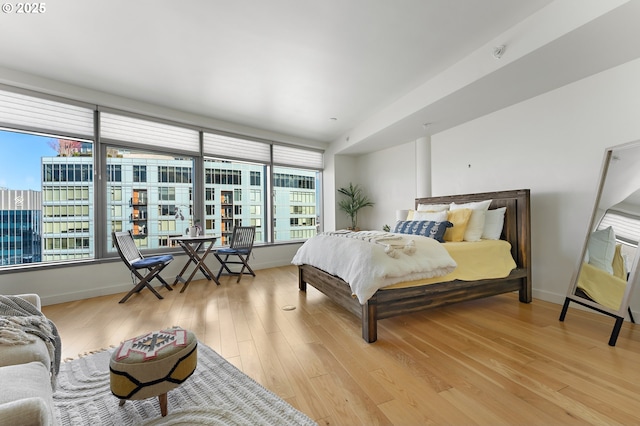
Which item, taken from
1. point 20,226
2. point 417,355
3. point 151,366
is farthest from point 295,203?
point 151,366

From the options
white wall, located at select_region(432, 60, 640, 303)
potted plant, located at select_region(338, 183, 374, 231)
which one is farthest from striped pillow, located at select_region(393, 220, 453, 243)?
potted plant, located at select_region(338, 183, 374, 231)

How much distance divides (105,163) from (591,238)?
5712 millimetres

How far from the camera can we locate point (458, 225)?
3.07 metres

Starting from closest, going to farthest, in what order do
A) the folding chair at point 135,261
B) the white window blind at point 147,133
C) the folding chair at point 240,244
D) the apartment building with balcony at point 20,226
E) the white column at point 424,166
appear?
the apartment building with balcony at point 20,226 < the folding chair at point 135,261 < the white window blind at point 147,133 < the folding chair at point 240,244 < the white column at point 424,166

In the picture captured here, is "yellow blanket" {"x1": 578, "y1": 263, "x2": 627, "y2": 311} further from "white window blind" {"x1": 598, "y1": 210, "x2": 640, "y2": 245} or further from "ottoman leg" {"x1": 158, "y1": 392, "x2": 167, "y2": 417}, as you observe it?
"ottoman leg" {"x1": 158, "y1": 392, "x2": 167, "y2": 417}

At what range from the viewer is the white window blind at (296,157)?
523 cm

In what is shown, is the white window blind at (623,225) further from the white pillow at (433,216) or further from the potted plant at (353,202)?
the potted plant at (353,202)

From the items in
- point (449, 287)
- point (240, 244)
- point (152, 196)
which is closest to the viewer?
point (449, 287)

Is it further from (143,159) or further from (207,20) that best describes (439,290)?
(143,159)

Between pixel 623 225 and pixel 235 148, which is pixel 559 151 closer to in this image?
pixel 623 225

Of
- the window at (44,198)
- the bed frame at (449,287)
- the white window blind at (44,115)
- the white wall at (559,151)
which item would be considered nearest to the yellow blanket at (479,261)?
the bed frame at (449,287)

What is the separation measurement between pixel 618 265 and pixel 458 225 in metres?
1.29

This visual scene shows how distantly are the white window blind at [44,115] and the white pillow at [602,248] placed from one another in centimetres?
585

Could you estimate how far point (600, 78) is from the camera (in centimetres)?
250
